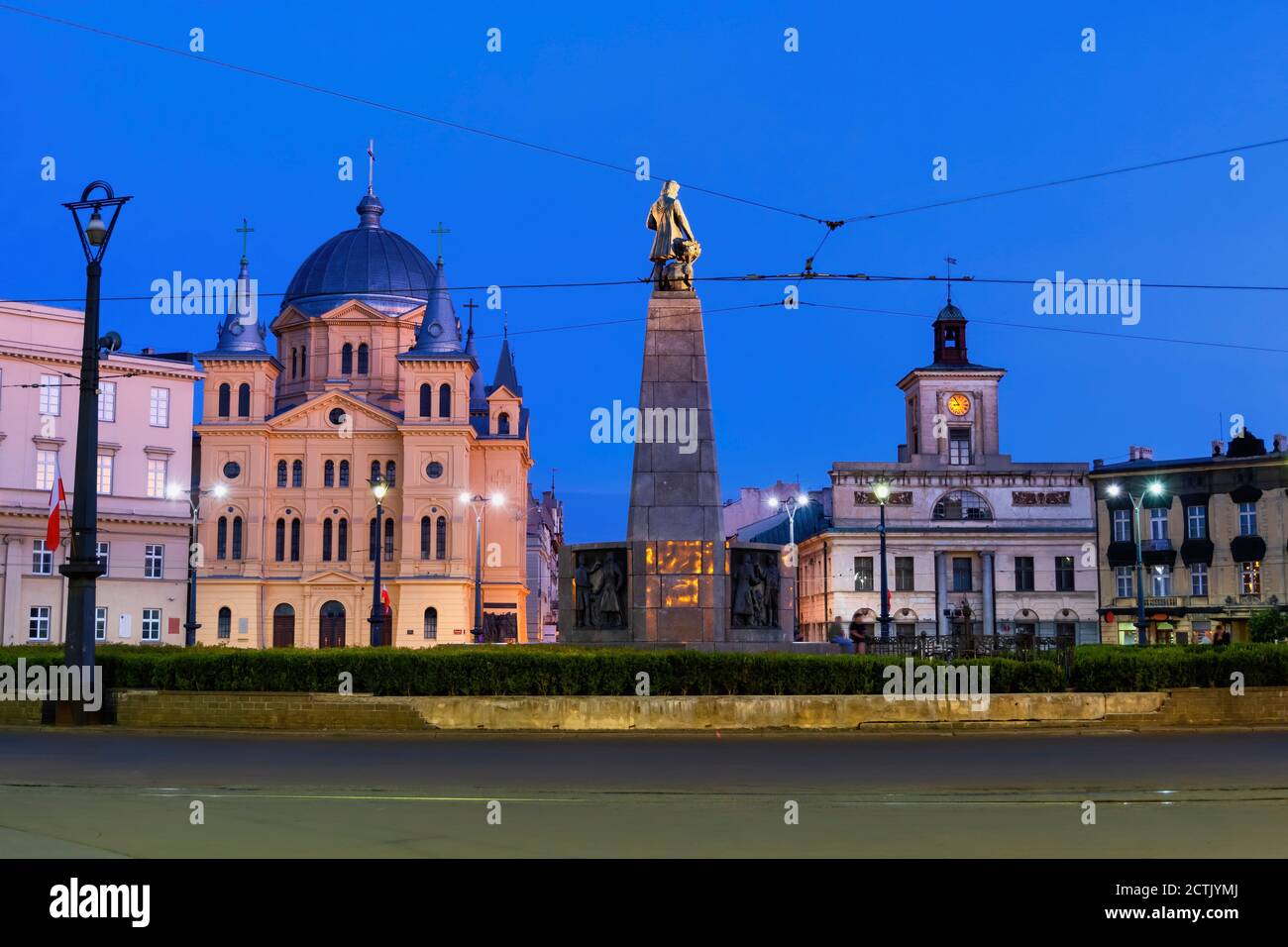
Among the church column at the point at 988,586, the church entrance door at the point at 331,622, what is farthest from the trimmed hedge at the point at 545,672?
the church column at the point at 988,586

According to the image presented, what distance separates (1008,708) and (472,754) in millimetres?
8615

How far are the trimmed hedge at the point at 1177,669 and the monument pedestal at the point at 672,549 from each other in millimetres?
5241

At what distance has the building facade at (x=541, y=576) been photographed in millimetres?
109438

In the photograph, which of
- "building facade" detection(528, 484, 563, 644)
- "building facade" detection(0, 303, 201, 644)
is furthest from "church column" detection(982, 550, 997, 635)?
"building facade" detection(0, 303, 201, 644)

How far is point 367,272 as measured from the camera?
92.6m

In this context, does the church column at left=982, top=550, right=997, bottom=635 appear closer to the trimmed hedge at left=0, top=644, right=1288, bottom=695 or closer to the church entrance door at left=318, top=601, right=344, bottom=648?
the church entrance door at left=318, top=601, right=344, bottom=648

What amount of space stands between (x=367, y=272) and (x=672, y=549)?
238 feet

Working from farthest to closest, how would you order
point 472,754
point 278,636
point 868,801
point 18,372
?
1. point 278,636
2. point 18,372
3. point 472,754
4. point 868,801

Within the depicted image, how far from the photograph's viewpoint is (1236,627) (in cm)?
7175

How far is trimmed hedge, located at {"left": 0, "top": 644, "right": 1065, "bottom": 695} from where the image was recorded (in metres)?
21.1

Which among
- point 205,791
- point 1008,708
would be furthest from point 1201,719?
point 205,791

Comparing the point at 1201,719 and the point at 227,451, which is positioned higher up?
the point at 227,451

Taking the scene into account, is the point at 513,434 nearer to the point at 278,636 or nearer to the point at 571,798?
the point at 278,636
